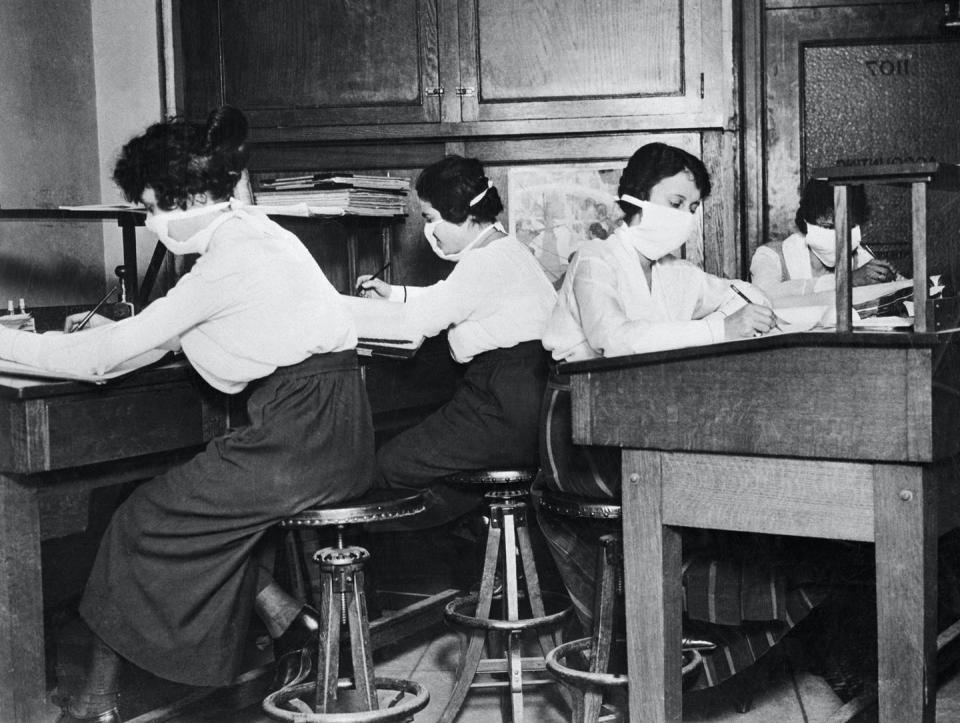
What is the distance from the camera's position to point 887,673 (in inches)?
79.9

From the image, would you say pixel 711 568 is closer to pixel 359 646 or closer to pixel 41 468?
pixel 359 646

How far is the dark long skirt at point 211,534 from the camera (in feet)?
8.16

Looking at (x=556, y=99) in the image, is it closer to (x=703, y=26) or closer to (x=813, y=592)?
(x=703, y=26)

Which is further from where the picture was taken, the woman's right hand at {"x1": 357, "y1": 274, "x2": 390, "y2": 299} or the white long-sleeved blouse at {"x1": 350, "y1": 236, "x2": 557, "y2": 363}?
the woman's right hand at {"x1": 357, "y1": 274, "x2": 390, "y2": 299}

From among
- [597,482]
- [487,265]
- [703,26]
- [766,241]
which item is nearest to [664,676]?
[597,482]

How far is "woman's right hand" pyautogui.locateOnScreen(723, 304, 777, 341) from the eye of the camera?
2475 millimetres

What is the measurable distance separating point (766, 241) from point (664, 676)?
7.88 ft

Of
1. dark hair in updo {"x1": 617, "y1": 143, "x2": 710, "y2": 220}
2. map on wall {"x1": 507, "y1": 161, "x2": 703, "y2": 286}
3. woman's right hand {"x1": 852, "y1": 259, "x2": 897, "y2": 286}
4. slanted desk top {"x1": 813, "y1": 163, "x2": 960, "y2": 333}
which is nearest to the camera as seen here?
slanted desk top {"x1": 813, "y1": 163, "x2": 960, "y2": 333}

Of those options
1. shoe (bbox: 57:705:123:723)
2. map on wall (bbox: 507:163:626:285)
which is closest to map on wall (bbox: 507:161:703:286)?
map on wall (bbox: 507:163:626:285)

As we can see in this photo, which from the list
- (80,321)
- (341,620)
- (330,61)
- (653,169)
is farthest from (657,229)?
(330,61)

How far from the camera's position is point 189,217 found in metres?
2.62

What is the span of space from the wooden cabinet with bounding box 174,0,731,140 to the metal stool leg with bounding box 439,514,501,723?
6.12ft

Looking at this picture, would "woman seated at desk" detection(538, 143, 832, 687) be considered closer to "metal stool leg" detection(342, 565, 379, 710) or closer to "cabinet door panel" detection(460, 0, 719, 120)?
"metal stool leg" detection(342, 565, 379, 710)

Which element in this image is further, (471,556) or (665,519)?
(471,556)
